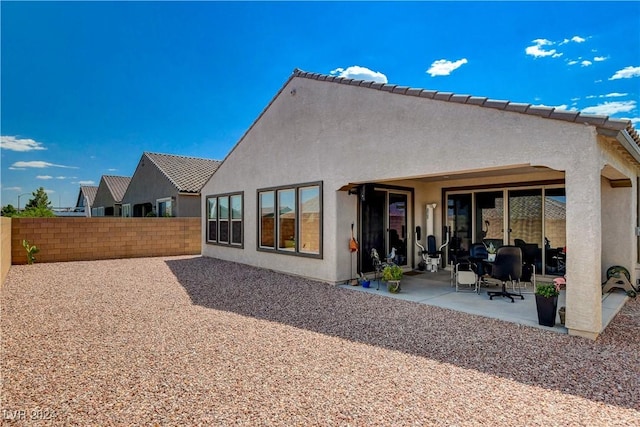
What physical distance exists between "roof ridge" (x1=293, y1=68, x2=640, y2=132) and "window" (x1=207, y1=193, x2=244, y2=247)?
263 inches

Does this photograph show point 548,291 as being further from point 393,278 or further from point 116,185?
point 116,185

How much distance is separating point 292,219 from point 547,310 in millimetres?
6676

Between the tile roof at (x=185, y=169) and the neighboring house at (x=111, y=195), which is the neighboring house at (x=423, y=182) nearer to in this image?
the tile roof at (x=185, y=169)

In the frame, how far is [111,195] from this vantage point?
28.6m

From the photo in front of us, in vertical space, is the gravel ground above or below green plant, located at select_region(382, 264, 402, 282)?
below

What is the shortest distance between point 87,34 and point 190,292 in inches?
392

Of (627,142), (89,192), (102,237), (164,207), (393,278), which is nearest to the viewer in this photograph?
(627,142)

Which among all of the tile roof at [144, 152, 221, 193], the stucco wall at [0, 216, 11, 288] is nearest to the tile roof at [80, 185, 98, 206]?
the tile roof at [144, 152, 221, 193]

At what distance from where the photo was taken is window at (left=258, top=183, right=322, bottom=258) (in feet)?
30.6

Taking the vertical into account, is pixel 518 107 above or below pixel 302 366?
above

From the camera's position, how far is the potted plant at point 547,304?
5.23 m

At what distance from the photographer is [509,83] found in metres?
11.3

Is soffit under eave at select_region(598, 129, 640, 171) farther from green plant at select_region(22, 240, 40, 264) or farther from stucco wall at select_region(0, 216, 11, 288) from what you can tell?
green plant at select_region(22, 240, 40, 264)

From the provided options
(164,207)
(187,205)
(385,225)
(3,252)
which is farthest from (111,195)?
(385,225)
